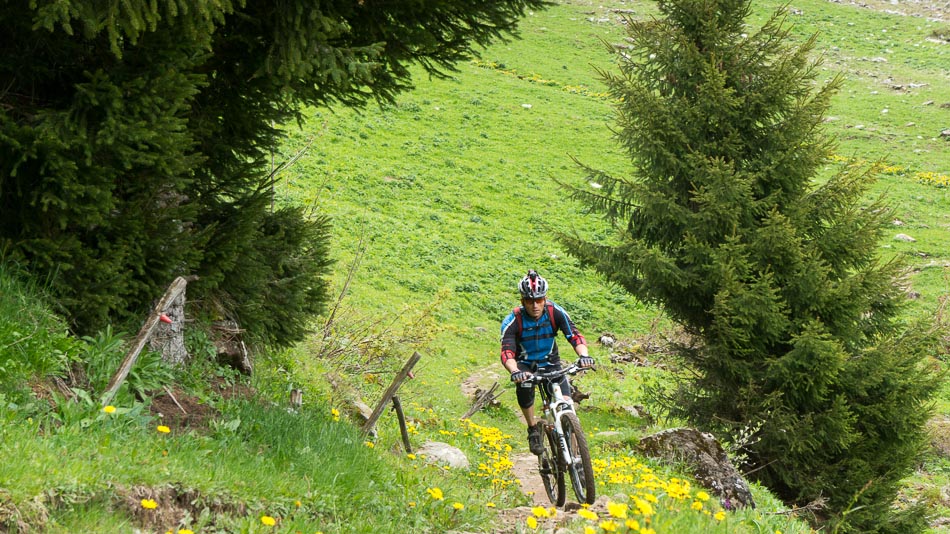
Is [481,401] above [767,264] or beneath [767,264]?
beneath

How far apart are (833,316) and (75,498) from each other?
32.9ft

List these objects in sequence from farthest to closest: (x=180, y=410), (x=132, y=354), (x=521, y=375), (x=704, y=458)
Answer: (x=704, y=458)
(x=521, y=375)
(x=180, y=410)
(x=132, y=354)

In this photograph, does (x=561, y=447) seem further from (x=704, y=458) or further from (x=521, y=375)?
(x=704, y=458)

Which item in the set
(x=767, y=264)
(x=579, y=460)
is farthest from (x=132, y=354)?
(x=767, y=264)

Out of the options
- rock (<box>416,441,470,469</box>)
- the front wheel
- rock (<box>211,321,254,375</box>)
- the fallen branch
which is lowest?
the fallen branch

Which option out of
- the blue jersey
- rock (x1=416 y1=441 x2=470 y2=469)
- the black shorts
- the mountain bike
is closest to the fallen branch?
rock (x1=416 y1=441 x2=470 y2=469)

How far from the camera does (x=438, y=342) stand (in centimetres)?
1817

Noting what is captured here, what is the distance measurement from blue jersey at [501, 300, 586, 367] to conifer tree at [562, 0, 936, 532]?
3782mm

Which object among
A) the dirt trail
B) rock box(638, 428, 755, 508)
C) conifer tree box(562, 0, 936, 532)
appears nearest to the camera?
the dirt trail

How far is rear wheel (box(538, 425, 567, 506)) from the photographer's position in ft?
23.1

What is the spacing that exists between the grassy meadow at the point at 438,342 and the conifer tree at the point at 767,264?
734 mm

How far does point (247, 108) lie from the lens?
6789mm

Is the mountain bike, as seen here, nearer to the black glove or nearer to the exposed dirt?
the black glove

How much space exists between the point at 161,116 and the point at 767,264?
8.46 metres
